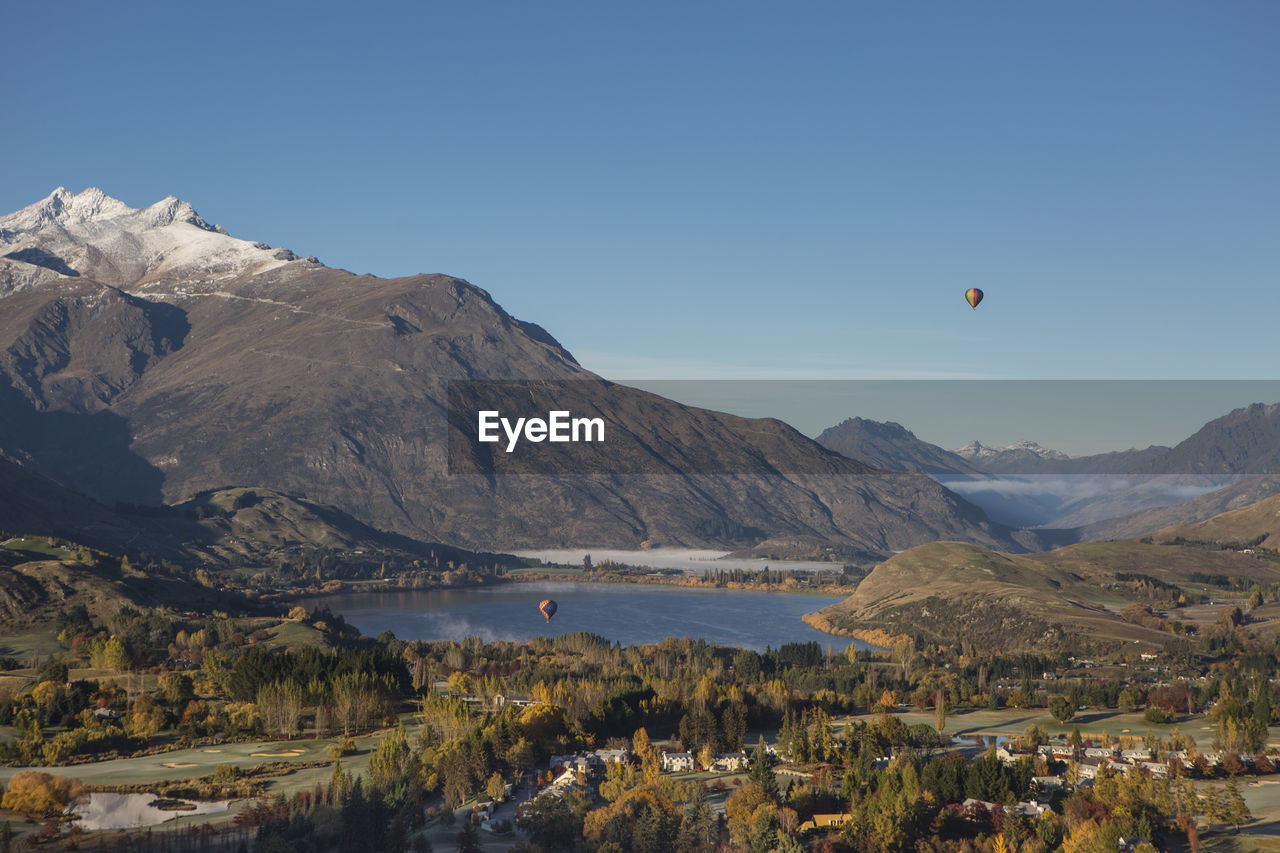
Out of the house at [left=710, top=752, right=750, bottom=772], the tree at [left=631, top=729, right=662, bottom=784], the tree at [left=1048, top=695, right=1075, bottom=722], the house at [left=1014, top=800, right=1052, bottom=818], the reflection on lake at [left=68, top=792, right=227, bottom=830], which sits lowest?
the tree at [left=1048, top=695, right=1075, bottom=722]

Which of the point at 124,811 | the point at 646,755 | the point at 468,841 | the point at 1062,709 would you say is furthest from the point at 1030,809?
the point at 124,811

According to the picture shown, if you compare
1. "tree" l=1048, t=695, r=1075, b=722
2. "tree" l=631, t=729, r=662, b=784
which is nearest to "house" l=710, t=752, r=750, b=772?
"tree" l=631, t=729, r=662, b=784

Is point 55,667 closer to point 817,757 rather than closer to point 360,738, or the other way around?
point 360,738

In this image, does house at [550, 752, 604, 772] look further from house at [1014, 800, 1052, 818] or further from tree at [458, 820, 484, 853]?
house at [1014, 800, 1052, 818]

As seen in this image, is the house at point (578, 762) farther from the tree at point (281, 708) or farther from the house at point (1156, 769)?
the house at point (1156, 769)

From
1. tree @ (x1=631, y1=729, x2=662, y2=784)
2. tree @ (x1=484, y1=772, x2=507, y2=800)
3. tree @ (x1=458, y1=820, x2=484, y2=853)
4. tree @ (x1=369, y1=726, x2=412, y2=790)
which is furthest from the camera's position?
tree @ (x1=631, y1=729, x2=662, y2=784)

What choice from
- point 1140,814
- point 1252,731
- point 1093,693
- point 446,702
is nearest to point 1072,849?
point 1140,814

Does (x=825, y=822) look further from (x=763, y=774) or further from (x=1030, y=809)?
(x=1030, y=809)
